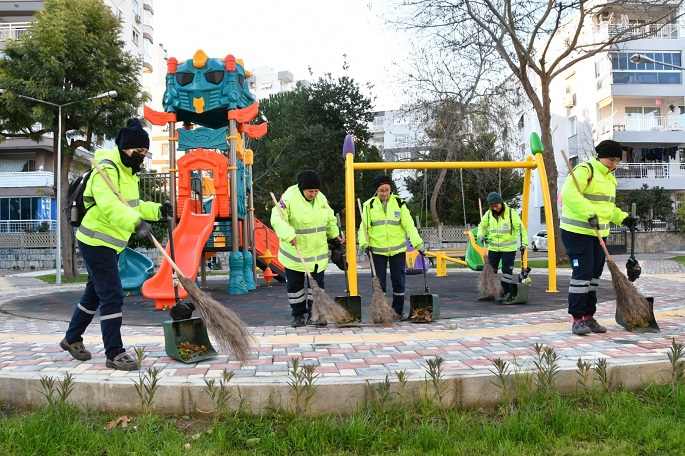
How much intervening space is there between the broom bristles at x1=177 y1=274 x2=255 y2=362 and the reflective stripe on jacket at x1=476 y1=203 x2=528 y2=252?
622 centimetres

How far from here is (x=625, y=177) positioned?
3672 cm

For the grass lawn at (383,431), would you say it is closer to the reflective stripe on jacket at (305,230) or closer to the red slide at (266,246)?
the reflective stripe on jacket at (305,230)

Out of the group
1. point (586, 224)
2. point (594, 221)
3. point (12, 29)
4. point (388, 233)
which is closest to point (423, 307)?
point (388, 233)

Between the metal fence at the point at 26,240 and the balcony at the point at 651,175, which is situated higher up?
the balcony at the point at 651,175

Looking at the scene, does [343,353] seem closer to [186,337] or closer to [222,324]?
[222,324]

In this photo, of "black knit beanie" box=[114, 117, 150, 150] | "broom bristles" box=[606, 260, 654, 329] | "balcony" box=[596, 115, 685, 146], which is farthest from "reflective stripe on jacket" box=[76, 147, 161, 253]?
"balcony" box=[596, 115, 685, 146]

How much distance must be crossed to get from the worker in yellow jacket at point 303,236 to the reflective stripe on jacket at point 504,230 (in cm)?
366

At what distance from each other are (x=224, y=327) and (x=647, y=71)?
38631mm

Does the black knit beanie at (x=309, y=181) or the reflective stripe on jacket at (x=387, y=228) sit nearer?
the black knit beanie at (x=309, y=181)

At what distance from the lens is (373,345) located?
228 inches

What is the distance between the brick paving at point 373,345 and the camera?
4.58 meters

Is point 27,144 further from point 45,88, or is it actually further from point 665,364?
point 665,364

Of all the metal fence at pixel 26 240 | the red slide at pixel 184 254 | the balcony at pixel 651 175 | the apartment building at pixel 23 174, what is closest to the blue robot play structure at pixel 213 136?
the red slide at pixel 184 254

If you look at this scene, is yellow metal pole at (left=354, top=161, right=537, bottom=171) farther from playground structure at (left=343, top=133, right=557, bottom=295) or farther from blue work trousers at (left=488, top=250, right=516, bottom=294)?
blue work trousers at (left=488, top=250, right=516, bottom=294)
